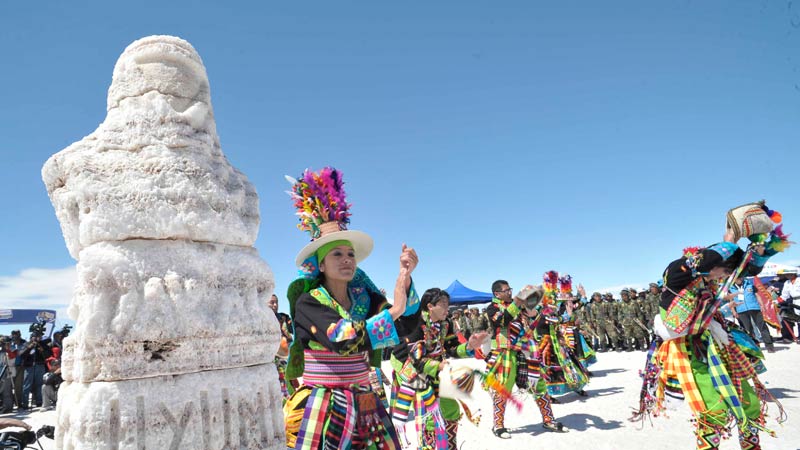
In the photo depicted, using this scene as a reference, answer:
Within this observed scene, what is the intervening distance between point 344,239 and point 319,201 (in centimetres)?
33

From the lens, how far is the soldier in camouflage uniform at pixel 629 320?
16519 mm

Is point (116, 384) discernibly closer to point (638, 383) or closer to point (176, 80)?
point (176, 80)

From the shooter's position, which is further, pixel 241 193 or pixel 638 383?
pixel 638 383

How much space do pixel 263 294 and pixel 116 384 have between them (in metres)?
0.70

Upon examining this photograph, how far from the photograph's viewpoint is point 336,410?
9.61 ft

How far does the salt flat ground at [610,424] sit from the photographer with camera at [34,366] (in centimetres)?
174

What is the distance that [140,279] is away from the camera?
6.21 feet

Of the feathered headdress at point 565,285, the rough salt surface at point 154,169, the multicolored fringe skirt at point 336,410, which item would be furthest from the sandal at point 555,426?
the rough salt surface at point 154,169

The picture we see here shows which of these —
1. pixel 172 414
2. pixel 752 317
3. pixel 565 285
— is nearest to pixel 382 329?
pixel 172 414

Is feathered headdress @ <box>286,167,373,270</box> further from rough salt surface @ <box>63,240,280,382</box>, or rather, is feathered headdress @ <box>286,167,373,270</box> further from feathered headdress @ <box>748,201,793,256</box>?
feathered headdress @ <box>748,201,793,256</box>

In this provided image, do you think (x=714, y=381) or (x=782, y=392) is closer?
(x=714, y=381)

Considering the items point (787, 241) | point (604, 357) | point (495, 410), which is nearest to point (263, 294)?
point (787, 241)

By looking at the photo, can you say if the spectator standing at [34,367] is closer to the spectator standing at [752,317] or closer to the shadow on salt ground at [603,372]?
the shadow on salt ground at [603,372]

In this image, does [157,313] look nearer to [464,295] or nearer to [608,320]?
[608,320]
